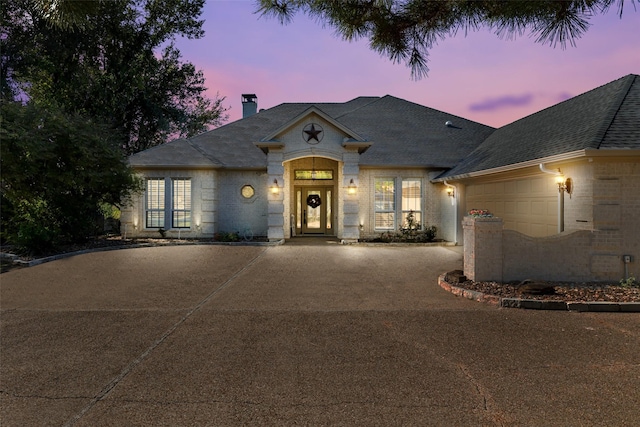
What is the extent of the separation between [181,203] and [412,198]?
10.9 m

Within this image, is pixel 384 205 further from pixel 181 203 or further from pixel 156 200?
pixel 156 200

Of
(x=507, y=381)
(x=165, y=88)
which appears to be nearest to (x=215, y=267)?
(x=507, y=381)

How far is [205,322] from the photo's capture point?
222 inches

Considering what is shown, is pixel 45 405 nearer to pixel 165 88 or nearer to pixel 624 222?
pixel 624 222

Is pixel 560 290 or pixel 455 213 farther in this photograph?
pixel 455 213

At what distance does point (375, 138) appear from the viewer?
1895 centimetres

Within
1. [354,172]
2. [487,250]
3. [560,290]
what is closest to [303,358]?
[487,250]

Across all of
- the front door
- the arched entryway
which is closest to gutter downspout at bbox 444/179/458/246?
the arched entryway

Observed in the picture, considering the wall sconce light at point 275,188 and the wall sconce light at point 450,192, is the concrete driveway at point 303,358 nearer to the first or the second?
the wall sconce light at point 275,188

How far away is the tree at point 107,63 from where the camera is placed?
2267 centimetres

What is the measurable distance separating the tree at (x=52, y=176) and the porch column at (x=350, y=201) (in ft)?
29.9

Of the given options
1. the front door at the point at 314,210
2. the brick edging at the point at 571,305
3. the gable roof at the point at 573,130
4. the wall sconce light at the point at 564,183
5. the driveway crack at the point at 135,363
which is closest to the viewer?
the driveway crack at the point at 135,363

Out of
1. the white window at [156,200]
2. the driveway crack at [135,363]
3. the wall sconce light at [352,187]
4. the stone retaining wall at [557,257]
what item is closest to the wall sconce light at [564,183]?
the stone retaining wall at [557,257]

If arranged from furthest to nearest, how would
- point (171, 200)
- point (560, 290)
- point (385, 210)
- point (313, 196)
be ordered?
point (313, 196)
point (171, 200)
point (385, 210)
point (560, 290)
